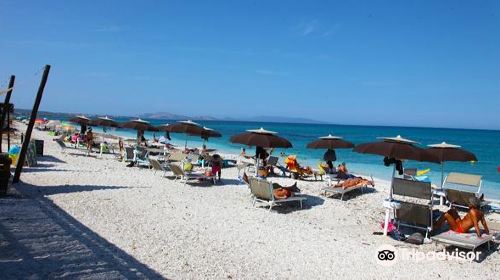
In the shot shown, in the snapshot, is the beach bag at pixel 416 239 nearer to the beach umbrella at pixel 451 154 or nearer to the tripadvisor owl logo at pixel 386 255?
the tripadvisor owl logo at pixel 386 255

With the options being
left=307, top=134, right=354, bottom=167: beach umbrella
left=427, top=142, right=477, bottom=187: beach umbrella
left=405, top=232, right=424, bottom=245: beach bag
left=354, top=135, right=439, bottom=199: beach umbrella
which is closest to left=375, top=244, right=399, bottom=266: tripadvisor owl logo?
left=405, top=232, right=424, bottom=245: beach bag

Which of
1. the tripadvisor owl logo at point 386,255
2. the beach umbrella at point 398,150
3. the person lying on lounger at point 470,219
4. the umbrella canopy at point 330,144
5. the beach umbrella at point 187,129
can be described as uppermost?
the beach umbrella at point 398,150

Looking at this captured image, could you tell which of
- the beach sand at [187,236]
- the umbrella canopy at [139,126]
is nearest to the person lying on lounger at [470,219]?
the beach sand at [187,236]

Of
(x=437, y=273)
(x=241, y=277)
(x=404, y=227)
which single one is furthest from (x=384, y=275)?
(x=404, y=227)

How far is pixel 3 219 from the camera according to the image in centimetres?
651

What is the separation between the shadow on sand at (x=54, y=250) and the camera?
4.72 m

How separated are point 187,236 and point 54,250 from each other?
1.95 m

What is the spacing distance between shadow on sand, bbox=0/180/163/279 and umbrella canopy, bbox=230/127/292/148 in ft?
15.4

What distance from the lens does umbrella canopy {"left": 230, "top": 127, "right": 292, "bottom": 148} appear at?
1031 centimetres

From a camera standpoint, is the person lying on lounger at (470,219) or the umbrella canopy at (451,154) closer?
the person lying on lounger at (470,219)

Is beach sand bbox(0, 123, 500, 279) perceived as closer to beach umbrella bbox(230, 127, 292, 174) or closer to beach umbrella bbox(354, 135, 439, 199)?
beach umbrella bbox(230, 127, 292, 174)

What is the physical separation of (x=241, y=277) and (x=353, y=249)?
7.75ft

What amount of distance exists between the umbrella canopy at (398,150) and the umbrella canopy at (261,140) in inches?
104

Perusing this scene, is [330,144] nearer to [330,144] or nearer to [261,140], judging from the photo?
[330,144]
